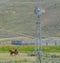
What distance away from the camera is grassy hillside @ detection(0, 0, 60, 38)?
68.2m

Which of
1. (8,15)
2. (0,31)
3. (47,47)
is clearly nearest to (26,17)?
(8,15)

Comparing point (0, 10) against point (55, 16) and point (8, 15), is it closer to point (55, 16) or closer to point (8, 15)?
point (8, 15)

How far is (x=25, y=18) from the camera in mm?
75375

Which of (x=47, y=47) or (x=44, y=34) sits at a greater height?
(x=47, y=47)

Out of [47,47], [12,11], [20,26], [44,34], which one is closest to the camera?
[47,47]

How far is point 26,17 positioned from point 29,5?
16.7ft

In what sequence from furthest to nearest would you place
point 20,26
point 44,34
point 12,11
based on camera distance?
point 12,11 < point 20,26 < point 44,34

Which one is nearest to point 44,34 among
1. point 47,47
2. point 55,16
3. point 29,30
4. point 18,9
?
point 29,30

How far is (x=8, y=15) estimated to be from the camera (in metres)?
75.2

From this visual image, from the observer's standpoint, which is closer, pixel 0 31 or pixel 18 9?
pixel 0 31

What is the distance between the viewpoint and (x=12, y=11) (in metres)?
77.3

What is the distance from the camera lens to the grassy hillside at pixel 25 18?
68206mm

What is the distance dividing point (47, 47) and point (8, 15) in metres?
33.6

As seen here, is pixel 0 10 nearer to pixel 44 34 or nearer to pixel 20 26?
pixel 20 26
